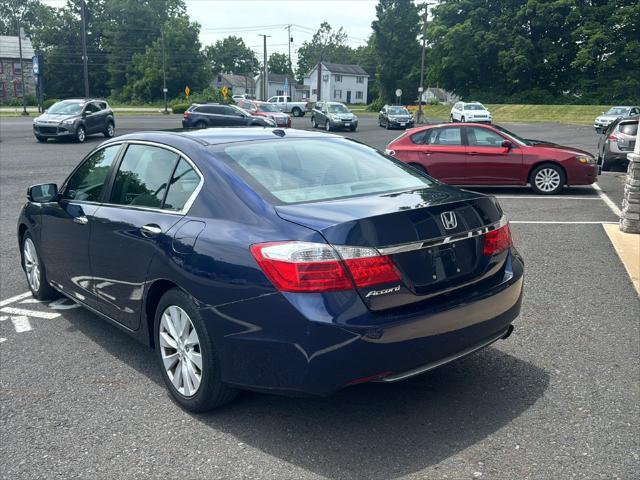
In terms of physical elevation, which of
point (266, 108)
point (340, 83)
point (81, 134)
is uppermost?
point (340, 83)

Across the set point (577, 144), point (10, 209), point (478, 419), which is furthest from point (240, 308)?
point (577, 144)

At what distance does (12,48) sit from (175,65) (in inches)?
1078

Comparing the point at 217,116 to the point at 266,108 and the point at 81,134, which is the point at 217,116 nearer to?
the point at 81,134

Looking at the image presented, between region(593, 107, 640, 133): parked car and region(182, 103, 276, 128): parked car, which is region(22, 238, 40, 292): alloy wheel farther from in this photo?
region(593, 107, 640, 133): parked car

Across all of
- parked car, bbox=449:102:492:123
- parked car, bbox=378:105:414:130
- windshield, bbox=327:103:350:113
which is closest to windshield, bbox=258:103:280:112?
windshield, bbox=327:103:350:113

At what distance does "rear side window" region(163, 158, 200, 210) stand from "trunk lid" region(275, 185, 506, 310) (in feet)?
2.37

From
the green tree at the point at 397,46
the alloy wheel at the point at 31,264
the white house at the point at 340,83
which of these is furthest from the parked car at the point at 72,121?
the white house at the point at 340,83

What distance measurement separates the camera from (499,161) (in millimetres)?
12531

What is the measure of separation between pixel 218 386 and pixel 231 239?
835 millimetres

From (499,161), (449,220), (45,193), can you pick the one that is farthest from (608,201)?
(45,193)

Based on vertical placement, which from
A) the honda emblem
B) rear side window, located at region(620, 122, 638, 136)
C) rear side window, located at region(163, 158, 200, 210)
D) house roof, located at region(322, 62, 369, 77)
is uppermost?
house roof, located at region(322, 62, 369, 77)

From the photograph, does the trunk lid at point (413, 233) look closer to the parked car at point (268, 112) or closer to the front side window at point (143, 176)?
the front side window at point (143, 176)

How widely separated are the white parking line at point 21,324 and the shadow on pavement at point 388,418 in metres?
1.39

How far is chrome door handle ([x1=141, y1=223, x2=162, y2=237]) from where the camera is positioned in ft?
12.3
